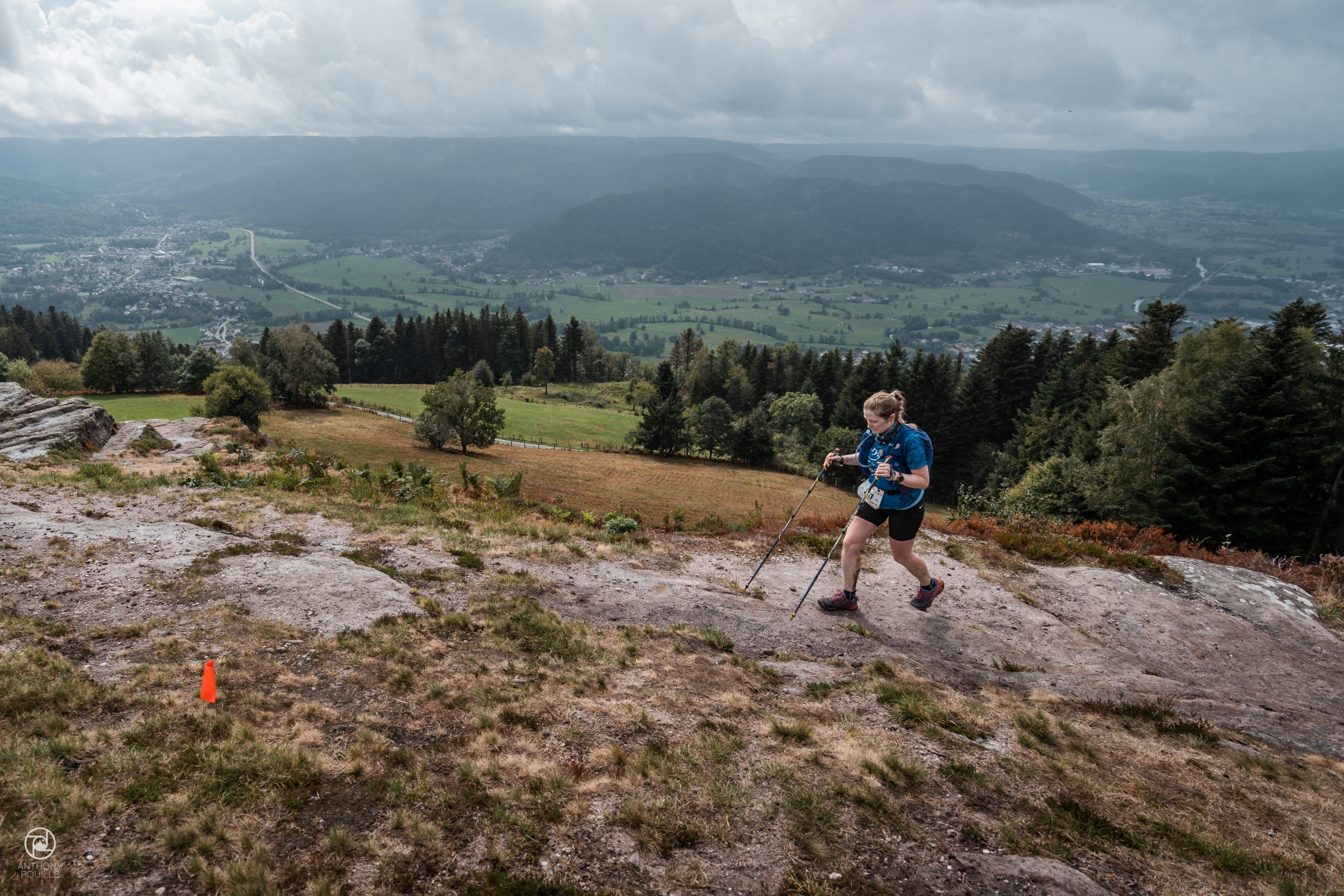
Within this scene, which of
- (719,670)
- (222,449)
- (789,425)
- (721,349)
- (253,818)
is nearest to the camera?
(253,818)

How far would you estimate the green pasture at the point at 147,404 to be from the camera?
5272cm

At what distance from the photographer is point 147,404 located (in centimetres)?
5803

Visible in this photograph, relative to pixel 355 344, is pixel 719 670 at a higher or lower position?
higher

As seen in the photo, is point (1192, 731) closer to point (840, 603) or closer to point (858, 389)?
point (840, 603)

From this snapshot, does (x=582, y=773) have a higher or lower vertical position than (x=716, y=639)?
higher

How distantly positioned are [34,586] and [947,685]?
12.4 m

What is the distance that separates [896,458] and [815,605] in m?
3.18

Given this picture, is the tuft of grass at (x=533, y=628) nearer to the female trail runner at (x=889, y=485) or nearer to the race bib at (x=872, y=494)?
the female trail runner at (x=889, y=485)

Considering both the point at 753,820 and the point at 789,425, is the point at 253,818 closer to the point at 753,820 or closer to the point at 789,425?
the point at 753,820

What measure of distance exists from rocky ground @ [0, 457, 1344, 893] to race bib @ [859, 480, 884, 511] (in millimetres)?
2086

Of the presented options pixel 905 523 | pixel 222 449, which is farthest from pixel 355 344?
pixel 905 523

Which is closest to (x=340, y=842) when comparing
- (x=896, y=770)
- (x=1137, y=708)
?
(x=896, y=770)

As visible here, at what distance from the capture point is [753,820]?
192 inches

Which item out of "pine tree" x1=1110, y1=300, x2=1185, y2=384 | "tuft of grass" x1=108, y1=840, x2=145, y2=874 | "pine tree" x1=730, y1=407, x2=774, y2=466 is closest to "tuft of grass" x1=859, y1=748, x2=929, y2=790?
"tuft of grass" x1=108, y1=840, x2=145, y2=874
